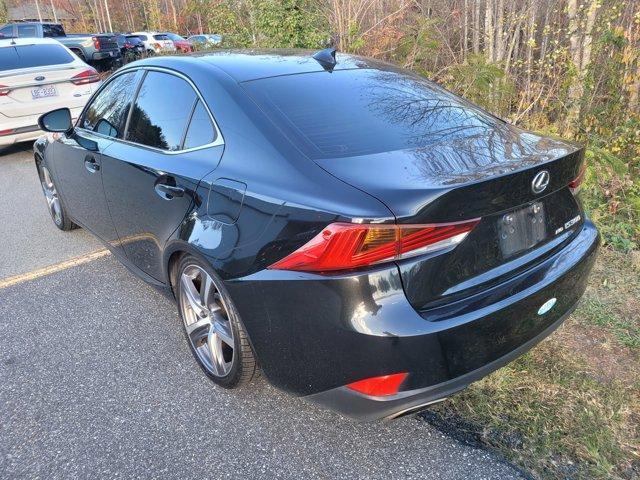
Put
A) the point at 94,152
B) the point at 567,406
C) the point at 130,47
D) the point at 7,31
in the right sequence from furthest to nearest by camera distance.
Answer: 1. the point at 130,47
2. the point at 7,31
3. the point at 94,152
4. the point at 567,406

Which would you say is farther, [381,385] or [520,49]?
[520,49]

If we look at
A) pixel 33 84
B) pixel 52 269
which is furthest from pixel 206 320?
pixel 33 84

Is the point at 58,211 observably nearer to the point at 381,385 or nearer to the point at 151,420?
the point at 151,420

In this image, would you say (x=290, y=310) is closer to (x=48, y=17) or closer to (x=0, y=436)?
(x=0, y=436)

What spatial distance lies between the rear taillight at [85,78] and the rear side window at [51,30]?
1354 cm

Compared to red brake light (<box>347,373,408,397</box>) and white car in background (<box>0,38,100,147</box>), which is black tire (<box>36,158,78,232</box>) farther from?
red brake light (<box>347,373,408,397</box>)

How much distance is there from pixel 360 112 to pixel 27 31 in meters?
21.4

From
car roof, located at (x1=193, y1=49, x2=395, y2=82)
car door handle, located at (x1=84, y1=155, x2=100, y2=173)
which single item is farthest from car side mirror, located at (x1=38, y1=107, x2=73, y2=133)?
car roof, located at (x1=193, y1=49, x2=395, y2=82)

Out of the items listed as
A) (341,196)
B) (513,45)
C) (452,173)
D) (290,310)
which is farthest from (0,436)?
(513,45)

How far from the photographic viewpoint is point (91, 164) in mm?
3691

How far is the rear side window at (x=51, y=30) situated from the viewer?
64.2ft

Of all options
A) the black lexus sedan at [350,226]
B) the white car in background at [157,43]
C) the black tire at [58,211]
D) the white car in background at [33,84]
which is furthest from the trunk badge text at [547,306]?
the white car in background at [157,43]

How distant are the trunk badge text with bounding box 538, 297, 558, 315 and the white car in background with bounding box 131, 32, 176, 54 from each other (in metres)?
19.5

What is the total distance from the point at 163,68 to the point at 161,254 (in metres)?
1.09
